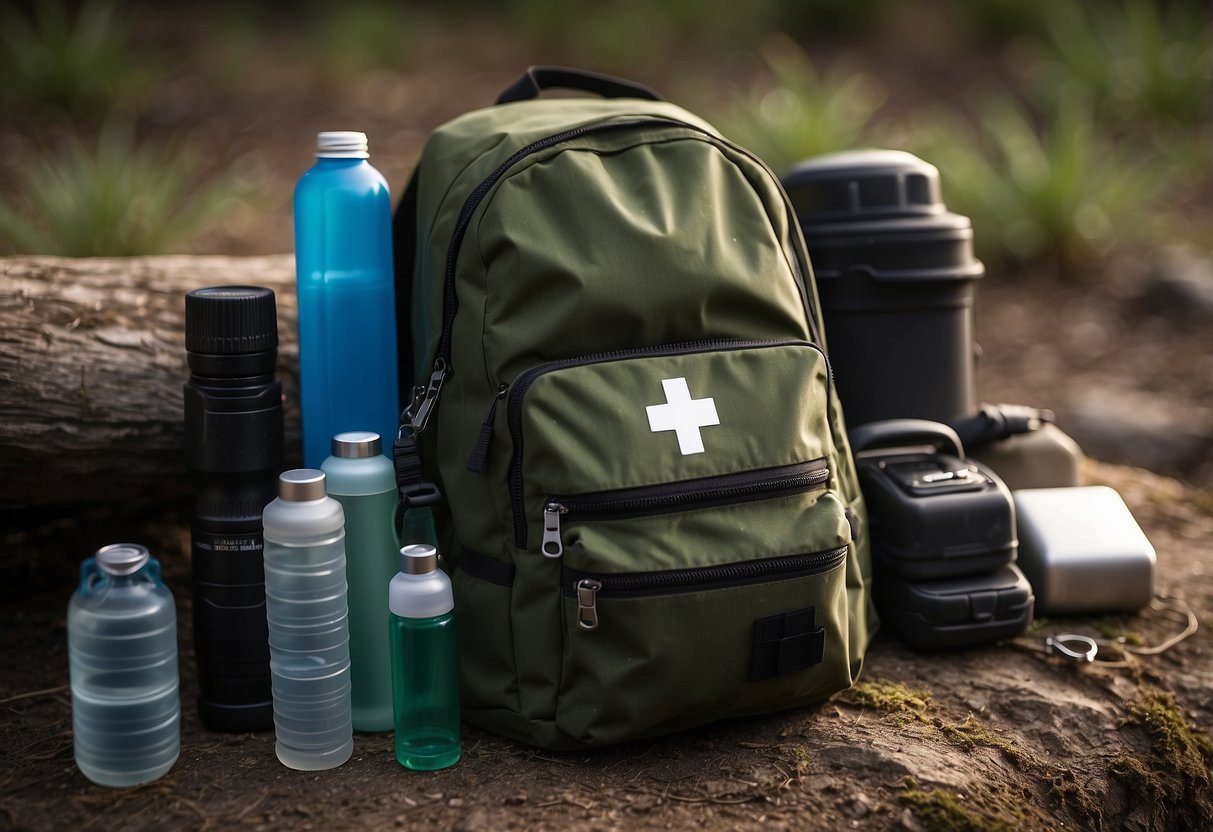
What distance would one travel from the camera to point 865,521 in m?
2.35

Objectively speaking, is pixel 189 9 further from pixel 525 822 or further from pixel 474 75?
pixel 525 822

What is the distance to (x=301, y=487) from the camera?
1879 millimetres

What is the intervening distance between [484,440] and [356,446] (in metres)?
0.24

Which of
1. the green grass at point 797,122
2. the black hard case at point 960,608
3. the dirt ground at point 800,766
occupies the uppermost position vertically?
the green grass at point 797,122

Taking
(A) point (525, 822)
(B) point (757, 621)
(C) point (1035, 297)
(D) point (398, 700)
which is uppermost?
(C) point (1035, 297)

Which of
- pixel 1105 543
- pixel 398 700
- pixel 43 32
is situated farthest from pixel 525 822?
pixel 43 32

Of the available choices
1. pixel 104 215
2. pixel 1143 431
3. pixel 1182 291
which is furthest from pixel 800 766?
pixel 1182 291

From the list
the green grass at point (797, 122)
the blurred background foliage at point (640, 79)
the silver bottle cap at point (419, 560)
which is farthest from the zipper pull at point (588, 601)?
the green grass at point (797, 122)

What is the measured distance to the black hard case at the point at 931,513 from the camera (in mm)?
2334

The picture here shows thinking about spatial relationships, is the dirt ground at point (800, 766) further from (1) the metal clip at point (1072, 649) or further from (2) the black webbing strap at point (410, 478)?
(2) the black webbing strap at point (410, 478)

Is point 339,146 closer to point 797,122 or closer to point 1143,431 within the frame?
point 1143,431

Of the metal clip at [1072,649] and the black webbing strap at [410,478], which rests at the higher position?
the black webbing strap at [410,478]

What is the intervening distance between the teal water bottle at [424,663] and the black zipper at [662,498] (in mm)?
199

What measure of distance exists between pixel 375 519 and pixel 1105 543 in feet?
5.25
